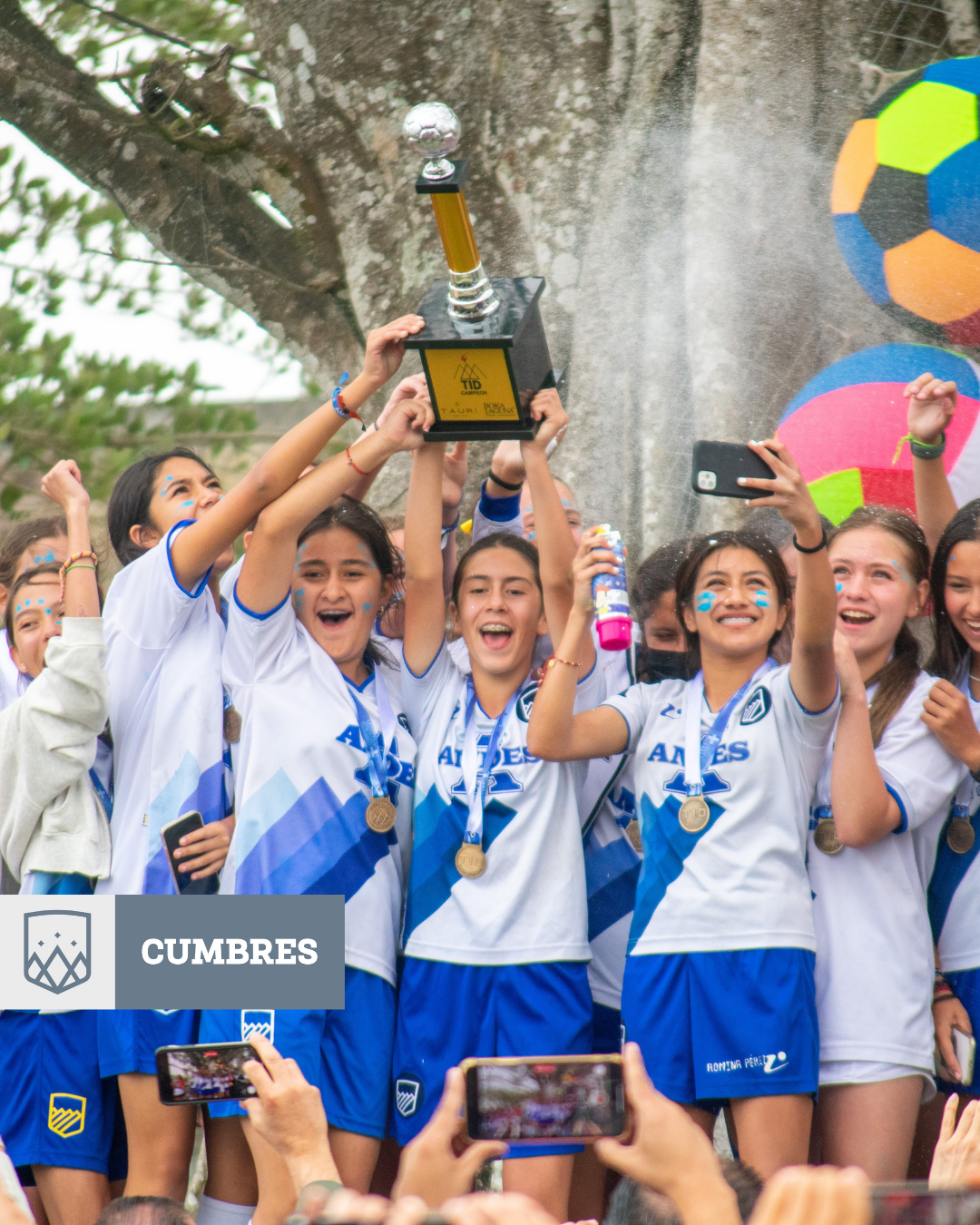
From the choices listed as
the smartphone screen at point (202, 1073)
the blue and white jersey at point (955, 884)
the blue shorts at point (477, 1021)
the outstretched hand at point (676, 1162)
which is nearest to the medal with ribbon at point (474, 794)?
the blue shorts at point (477, 1021)

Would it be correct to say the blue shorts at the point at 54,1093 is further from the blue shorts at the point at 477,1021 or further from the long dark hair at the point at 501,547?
the long dark hair at the point at 501,547

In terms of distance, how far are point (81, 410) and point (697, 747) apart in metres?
5.05

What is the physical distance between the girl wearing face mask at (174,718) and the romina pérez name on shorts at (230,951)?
128 millimetres

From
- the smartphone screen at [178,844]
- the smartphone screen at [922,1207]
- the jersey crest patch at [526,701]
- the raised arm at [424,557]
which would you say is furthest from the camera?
the raised arm at [424,557]

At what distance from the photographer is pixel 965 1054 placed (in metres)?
3.36

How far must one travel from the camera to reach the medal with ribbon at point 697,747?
336cm

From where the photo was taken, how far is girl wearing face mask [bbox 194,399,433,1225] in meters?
3.37

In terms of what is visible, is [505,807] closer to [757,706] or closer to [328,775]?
[328,775]

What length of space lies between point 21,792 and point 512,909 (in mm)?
1245

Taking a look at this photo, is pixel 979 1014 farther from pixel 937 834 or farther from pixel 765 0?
pixel 765 0

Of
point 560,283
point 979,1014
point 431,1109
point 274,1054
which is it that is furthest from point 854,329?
point 274,1054

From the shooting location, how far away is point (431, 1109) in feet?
11.0

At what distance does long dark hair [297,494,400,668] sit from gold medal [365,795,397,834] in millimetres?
458

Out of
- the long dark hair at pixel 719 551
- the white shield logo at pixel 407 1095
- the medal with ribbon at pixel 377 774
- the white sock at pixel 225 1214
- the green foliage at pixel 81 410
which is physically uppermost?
the green foliage at pixel 81 410
